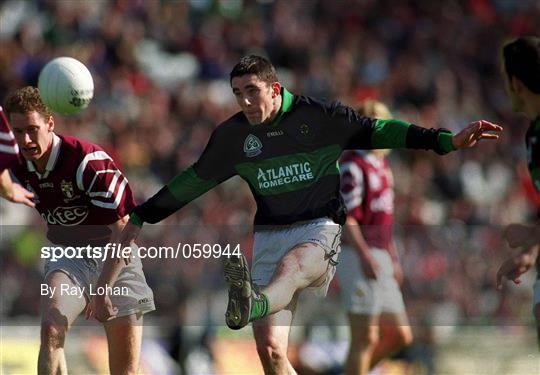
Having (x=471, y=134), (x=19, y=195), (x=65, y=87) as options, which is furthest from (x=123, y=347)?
(x=471, y=134)

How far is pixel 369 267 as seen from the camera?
34.9 ft

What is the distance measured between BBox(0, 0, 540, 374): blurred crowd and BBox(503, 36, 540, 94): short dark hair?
15.4 feet

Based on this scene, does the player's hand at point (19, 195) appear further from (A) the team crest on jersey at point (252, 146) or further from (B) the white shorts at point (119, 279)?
(A) the team crest on jersey at point (252, 146)

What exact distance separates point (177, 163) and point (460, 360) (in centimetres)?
509

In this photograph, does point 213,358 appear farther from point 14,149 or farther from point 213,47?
point 213,47

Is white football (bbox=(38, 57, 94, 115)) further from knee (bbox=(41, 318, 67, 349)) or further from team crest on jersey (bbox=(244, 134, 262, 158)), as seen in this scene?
knee (bbox=(41, 318, 67, 349))

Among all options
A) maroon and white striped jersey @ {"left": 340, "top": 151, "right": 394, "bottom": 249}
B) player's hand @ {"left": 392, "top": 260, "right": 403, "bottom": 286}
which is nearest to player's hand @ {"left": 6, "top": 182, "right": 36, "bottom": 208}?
maroon and white striped jersey @ {"left": 340, "top": 151, "right": 394, "bottom": 249}

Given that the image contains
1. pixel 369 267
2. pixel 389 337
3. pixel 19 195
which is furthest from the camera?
pixel 389 337

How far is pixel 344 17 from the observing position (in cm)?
2038

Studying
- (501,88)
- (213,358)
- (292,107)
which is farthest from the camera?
(501,88)

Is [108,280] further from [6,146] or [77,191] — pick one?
[6,146]

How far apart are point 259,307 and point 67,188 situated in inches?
60.7

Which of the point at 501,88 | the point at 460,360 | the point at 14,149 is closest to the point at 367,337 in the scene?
the point at 460,360

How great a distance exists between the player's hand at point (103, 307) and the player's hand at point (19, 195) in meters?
0.80
